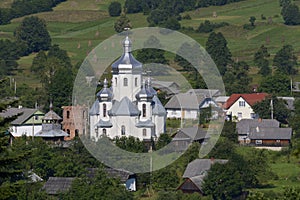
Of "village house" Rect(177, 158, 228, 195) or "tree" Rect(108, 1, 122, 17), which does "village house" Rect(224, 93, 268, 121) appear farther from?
"tree" Rect(108, 1, 122, 17)

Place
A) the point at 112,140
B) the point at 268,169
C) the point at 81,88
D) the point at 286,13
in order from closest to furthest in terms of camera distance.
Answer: the point at 268,169 < the point at 112,140 < the point at 81,88 < the point at 286,13

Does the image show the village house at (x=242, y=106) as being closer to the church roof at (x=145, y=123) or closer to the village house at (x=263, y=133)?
the village house at (x=263, y=133)

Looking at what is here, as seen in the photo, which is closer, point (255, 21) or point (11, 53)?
point (11, 53)

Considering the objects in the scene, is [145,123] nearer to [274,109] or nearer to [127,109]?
[127,109]

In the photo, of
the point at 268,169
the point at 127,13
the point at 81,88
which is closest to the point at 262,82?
the point at 81,88

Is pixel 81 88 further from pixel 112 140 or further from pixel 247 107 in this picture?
pixel 112 140

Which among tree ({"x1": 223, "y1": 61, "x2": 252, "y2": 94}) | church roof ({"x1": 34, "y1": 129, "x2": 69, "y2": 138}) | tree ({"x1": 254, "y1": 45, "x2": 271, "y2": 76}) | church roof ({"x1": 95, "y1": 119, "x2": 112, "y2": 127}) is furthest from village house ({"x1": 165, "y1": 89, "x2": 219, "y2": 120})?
tree ({"x1": 254, "y1": 45, "x2": 271, "y2": 76})

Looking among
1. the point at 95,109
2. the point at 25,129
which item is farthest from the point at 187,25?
the point at 95,109
